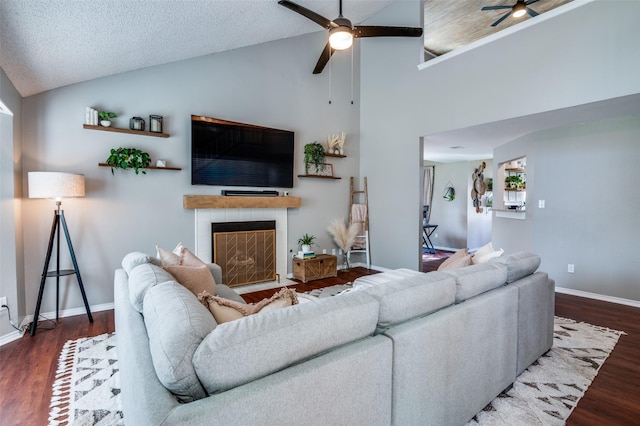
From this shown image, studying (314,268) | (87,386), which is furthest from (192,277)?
(314,268)

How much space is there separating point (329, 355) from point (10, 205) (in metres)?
3.31

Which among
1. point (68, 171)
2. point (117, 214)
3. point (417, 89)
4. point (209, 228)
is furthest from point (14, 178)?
point (417, 89)

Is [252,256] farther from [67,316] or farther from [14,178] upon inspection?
[14,178]

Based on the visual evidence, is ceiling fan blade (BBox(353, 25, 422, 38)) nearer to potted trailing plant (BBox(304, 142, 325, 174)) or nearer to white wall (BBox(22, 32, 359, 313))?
white wall (BBox(22, 32, 359, 313))

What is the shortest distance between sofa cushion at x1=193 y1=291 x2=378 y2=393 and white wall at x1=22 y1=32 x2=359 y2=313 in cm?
327

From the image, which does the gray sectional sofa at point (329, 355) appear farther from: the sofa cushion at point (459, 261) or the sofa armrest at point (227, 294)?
the sofa armrest at point (227, 294)

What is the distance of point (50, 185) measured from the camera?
283cm

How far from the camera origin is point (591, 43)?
312 cm

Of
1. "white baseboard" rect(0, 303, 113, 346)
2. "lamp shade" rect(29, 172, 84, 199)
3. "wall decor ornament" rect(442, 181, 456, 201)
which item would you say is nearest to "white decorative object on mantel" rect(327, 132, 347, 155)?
"lamp shade" rect(29, 172, 84, 199)

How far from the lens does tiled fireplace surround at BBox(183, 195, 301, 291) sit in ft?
13.3

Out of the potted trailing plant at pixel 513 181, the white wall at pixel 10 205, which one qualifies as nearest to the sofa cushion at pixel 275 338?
the white wall at pixel 10 205

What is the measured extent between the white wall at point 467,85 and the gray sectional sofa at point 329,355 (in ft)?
8.52

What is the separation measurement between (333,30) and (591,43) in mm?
2592

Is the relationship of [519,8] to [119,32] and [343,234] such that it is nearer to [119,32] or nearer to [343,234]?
[343,234]
